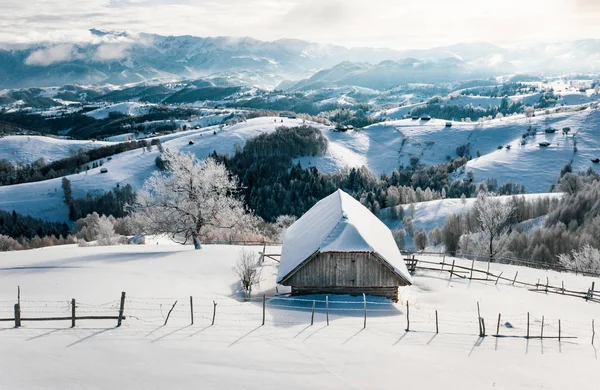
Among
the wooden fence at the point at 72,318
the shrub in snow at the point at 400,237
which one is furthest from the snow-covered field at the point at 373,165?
the wooden fence at the point at 72,318

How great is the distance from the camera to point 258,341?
20.3m

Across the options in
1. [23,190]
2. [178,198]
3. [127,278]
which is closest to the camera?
[127,278]

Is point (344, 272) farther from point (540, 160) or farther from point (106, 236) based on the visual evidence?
point (540, 160)

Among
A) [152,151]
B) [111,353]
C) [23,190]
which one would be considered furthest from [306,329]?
[152,151]

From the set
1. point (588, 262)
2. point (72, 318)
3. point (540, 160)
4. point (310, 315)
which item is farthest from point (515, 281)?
point (540, 160)

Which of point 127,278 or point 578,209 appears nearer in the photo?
point 127,278

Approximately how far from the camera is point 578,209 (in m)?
78.5

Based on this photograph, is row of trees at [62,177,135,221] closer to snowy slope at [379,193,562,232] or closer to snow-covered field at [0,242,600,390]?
snowy slope at [379,193,562,232]

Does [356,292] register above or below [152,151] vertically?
below

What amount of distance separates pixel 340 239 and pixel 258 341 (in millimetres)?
12762

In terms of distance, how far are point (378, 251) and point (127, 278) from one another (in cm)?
Answer: 1897

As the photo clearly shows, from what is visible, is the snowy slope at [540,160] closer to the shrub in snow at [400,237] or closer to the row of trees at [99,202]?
the shrub in snow at [400,237]

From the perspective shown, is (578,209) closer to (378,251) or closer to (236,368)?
(378,251)

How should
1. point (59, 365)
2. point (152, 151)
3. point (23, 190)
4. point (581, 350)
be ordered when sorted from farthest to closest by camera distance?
point (152, 151) → point (23, 190) → point (581, 350) → point (59, 365)
